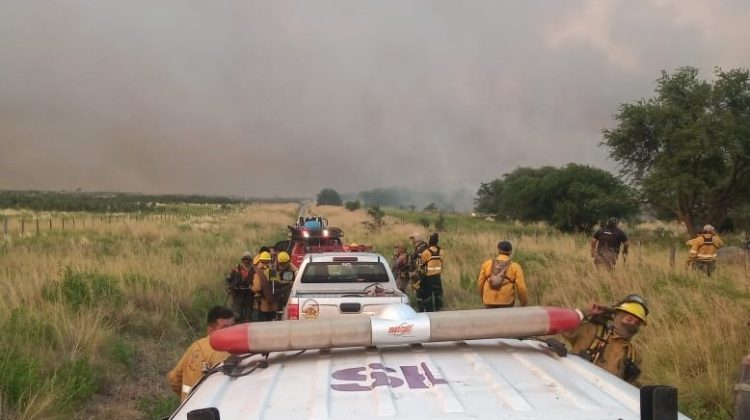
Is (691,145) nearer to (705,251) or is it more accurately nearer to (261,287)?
(705,251)

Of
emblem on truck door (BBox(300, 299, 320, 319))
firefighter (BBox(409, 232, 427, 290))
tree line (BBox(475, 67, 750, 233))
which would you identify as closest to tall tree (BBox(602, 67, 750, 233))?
tree line (BBox(475, 67, 750, 233))

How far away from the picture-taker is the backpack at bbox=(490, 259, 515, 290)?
874 centimetres

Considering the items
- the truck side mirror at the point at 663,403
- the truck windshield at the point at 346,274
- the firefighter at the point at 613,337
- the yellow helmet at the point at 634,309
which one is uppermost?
the truck side mirror at the point at 663,403

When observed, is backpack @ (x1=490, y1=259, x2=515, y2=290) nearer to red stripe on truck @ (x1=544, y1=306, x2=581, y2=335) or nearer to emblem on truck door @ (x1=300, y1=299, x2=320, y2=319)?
emblem on truck door @ (x1=300, y1=299, x2=320, y2=319)

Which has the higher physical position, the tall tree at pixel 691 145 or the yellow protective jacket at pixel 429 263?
the tall tree at pixel 691 145

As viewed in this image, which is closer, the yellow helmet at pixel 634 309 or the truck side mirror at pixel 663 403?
the truck side mirror at pixel 663 403

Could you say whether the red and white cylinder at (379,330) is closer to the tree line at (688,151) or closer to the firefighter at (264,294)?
the firefighter at (264,294)

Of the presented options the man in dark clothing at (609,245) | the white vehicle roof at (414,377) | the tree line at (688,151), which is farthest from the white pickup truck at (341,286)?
the tree line at (688,151)

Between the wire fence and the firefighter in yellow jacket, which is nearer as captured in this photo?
the firefighter in yellow jacket

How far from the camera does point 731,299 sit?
8734 millimetres

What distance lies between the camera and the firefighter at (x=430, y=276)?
12.1m

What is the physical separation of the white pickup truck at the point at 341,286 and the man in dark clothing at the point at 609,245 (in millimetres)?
6055

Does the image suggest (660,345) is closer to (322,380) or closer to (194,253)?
(322,380)

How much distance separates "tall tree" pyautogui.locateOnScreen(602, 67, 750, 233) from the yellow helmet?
84.9 feet
